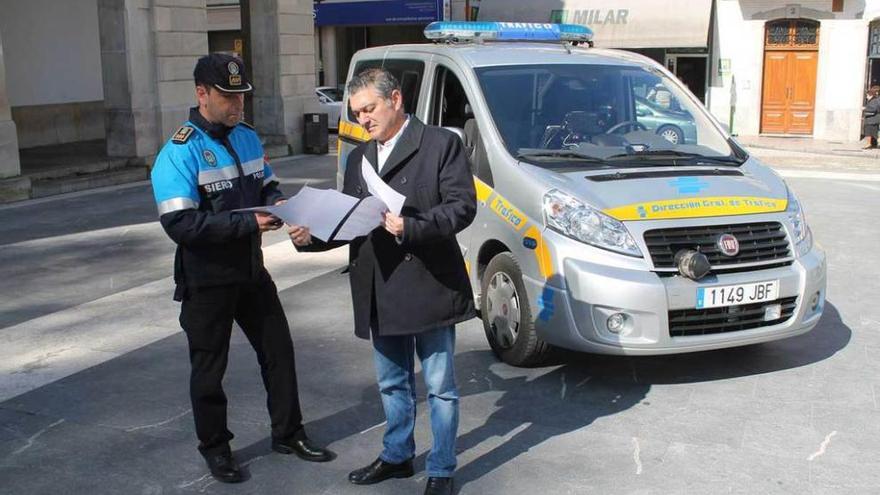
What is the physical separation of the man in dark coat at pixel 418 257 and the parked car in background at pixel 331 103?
851 inches

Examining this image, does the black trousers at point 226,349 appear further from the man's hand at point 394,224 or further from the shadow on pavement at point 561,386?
the man's hand at point 394,224

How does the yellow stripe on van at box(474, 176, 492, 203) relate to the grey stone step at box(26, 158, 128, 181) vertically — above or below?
above

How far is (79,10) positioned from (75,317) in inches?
557

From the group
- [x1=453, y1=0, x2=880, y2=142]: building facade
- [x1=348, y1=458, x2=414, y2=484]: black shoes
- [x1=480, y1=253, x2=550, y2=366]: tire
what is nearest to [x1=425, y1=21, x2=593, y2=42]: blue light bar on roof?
[x1=480, y1=253, x2=550, y2=366]: tire

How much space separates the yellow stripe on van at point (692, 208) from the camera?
5.07m

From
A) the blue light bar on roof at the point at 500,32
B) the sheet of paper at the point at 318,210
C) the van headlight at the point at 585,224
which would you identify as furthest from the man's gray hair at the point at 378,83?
the blue light bar on roof at the point at 500,32

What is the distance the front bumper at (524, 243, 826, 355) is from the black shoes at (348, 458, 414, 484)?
4.53 feet

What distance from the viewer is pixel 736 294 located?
511cm

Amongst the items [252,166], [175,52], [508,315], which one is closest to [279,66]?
[175,52]

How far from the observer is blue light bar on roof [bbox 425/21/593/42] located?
23.3 feet

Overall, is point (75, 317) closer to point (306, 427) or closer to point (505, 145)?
point (306, 427)

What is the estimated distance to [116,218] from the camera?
38.5 ft

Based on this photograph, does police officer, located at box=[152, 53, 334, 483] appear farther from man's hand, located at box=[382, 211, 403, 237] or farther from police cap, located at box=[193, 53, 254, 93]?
man's hand, located at box=[382, 211, 403, 237]

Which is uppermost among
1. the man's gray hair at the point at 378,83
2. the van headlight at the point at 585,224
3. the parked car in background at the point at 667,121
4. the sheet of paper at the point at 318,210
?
the man's gray hair at the point at 378,83
